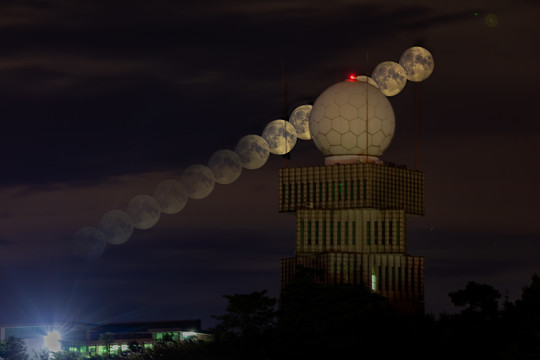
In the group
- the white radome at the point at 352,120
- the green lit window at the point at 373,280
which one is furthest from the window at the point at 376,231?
the white radome at the point at 352,120

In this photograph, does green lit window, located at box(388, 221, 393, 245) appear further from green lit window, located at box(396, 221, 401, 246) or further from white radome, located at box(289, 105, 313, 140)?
white radome, located at box(289, 105, 313, 140)

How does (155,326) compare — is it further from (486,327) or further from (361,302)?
(486,327)

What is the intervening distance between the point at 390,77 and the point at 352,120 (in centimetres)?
809

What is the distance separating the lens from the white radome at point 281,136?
120062 millimetres

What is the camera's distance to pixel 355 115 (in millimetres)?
113375

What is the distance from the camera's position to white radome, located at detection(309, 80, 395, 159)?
114m

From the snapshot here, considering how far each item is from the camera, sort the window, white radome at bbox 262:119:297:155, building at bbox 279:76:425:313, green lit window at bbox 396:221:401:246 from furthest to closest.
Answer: white radome at bbox 262:119:297:155 → green lit window at bbox 396:221:401:246 → the window → building at bbox 279:76:425:313

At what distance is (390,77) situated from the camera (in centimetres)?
11819

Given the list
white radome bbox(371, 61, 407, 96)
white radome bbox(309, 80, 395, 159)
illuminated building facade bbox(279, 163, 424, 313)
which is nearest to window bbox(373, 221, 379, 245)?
illuminated building facade bbox(279, 163, 424, 313)

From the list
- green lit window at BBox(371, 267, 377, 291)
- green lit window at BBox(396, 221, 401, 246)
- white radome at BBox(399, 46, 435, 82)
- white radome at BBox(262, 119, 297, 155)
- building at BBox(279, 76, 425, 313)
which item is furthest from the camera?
white radome at BBox(262, 119, 297, 155)

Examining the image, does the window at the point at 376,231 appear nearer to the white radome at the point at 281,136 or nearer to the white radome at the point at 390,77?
the white radome at the point at 281,136

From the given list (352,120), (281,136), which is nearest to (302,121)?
(281,136)

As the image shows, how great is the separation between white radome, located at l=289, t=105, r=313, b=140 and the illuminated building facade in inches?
193

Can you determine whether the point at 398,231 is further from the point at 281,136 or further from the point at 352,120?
the point at 281,136
